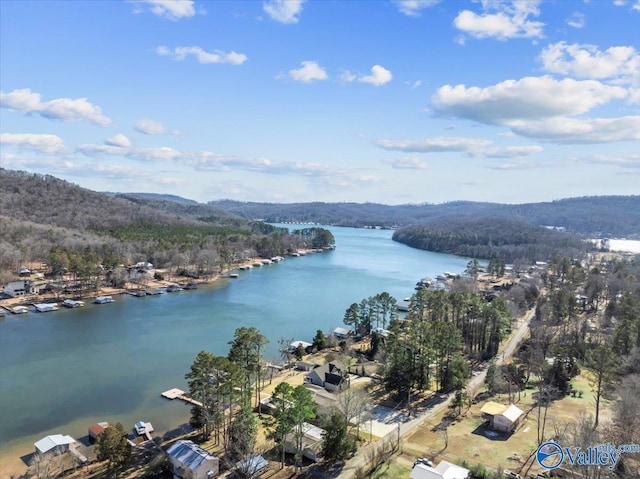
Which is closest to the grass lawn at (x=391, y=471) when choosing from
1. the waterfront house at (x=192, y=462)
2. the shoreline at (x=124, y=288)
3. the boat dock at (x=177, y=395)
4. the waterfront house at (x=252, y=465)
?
the waterfront house at (x=252, y=465)

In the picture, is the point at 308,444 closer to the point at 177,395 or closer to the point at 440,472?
the point at 440,472

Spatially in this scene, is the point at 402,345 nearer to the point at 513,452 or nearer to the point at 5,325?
the point at 513,452

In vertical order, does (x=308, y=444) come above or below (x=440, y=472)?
below

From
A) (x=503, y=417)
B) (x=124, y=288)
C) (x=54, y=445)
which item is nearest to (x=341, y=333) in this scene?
(x=503, y=417)

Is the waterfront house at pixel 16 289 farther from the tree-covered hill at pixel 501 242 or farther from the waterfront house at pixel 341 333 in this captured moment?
the tree-covered hill at pixel 501 242

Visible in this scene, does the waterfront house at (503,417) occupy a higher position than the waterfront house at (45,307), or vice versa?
the waterfront house at (503,417)

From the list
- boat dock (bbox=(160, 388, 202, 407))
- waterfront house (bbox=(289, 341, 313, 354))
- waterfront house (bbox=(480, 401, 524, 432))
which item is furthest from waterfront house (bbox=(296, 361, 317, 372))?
waterfront house (bbox=(480, 401, 524, 432))

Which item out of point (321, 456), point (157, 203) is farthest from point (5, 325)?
point (157, 203)
